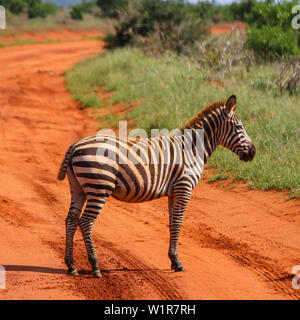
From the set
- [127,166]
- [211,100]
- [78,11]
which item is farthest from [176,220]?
[78,11]

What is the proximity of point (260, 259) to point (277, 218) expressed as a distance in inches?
55.1

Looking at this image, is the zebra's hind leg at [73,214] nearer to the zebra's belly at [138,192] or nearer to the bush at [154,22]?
the zebra's belly at [138,192]

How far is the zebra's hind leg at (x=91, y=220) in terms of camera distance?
5.64 metres

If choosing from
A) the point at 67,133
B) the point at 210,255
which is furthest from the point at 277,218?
the point at 67,133

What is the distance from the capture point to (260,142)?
10023mm

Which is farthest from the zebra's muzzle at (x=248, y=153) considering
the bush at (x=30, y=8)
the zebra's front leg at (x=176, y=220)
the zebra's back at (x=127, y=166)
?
the bush at (x=30, y=8)

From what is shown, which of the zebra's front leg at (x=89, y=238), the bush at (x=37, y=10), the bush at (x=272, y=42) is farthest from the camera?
the bush at (x=37, y=10)

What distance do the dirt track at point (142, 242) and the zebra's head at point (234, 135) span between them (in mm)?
1383

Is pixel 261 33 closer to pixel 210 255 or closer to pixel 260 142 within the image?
pixel 260 142

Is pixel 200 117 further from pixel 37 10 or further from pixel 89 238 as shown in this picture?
pixel 37 10

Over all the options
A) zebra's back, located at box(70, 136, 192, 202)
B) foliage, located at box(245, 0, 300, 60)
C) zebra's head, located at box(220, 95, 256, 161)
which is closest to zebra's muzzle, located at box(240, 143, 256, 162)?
zebra's head, located at box(220, 95, 256, 161)

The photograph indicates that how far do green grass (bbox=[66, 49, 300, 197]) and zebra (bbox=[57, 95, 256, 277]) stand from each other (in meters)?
2.52

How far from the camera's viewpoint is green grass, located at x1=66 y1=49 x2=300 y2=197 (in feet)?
30.4

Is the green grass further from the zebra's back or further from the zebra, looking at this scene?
the zebra's back
